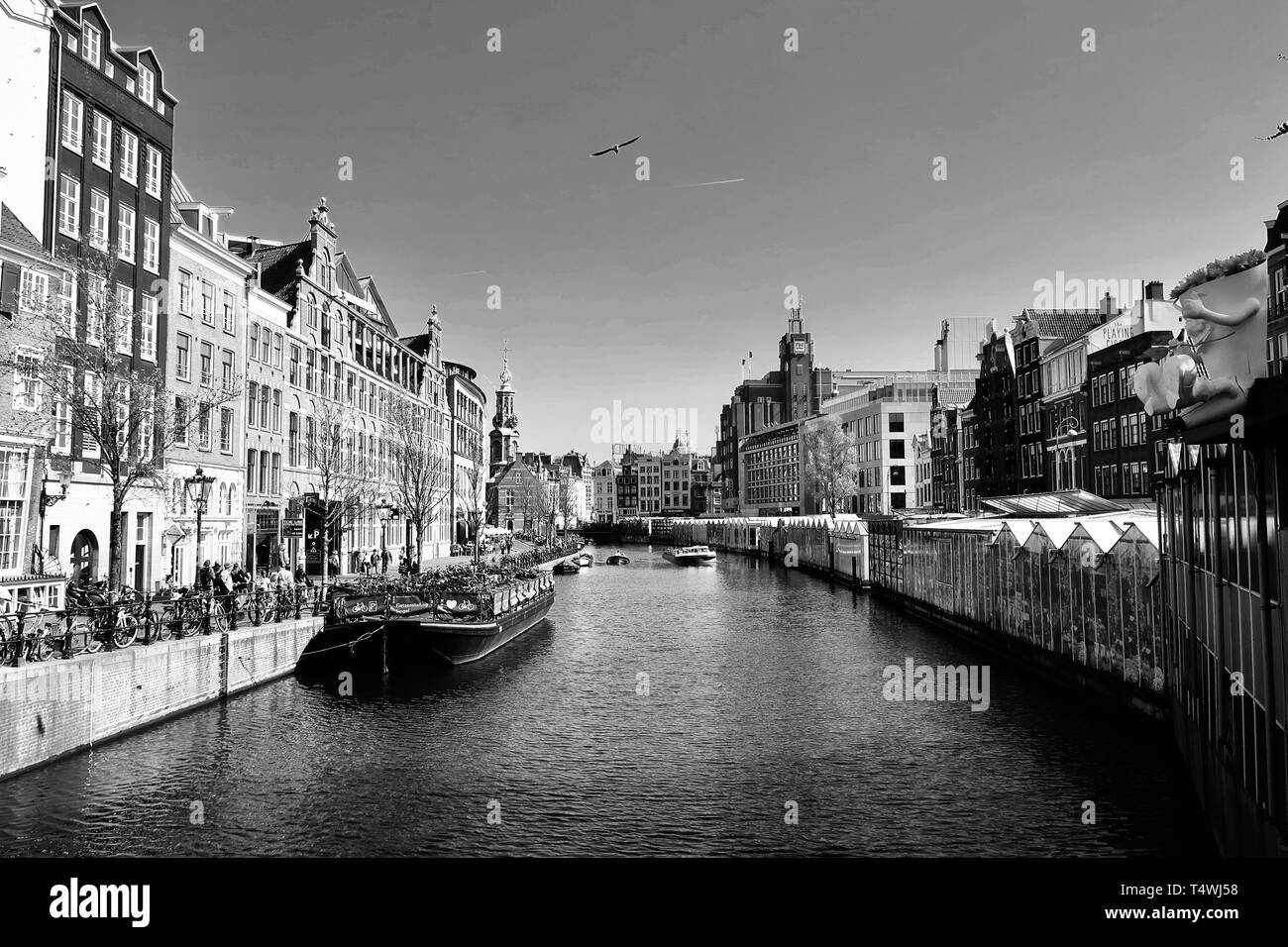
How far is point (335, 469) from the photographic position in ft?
190

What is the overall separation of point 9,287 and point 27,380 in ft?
10.1

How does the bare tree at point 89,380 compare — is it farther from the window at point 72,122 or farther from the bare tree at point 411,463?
the bare tree at point 411,463

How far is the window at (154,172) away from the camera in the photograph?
38156 millimetres

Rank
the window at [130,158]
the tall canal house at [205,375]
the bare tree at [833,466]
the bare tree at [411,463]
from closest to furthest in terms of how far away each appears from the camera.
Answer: the window at [130,158]
the tall canal house at [205,375]
the bare tree at [411,463]
the bare tree at [833,466]

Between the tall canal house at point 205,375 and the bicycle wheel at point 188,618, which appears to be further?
the tall canal house at point 205,375

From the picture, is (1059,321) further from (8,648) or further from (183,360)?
(8,648)

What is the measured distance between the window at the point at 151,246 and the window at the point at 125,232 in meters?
0.83

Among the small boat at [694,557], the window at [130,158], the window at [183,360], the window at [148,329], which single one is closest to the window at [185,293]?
the window at [183,360]

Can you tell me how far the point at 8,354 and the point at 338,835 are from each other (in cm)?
2162

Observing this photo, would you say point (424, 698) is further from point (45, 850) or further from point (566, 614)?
point (566, 614)

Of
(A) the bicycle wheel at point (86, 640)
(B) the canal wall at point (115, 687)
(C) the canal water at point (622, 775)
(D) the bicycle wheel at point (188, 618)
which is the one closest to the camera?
(C) the canal water at point (622, 775)

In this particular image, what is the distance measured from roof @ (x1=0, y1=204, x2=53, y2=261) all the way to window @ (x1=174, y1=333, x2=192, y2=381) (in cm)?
1180

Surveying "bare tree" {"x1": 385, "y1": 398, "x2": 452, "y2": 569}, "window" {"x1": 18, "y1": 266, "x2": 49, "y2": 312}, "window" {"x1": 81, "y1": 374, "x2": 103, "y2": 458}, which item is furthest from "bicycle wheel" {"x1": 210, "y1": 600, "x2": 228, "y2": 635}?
"bare tree" {"x1": 385, "y1": 398, "x2": 452, "y2": 569}

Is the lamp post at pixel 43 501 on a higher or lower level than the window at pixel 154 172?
lower
